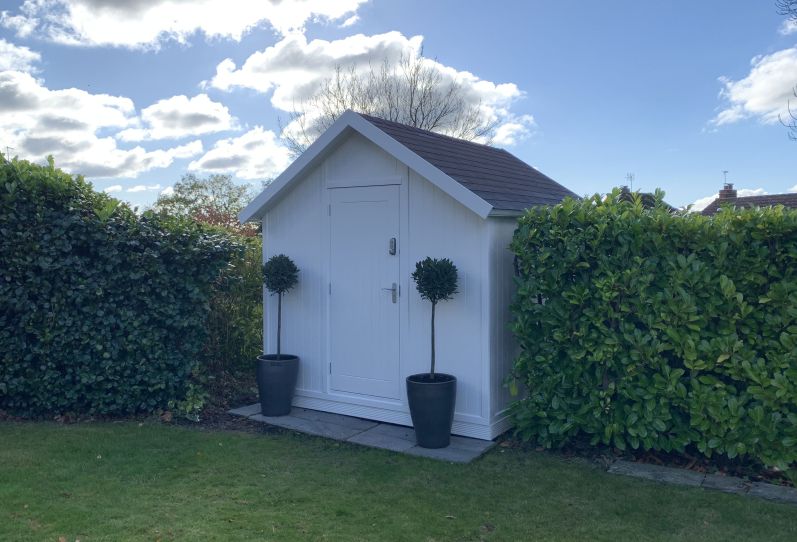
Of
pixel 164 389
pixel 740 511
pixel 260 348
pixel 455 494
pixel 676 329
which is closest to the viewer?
pixel 740 511

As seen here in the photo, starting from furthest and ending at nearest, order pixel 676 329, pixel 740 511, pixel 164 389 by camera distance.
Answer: pixel 164 389 → pixel 676 329 → pixel 740 511

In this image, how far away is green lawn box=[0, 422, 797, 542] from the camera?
4199 millimetres

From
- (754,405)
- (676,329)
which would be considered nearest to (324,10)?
(676,329)

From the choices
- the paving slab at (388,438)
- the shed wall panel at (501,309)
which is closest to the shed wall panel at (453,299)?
the shed wall panel at (501,309)

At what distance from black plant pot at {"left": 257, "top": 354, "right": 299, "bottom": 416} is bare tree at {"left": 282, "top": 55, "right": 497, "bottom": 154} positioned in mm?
19885

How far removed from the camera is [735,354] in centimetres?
515

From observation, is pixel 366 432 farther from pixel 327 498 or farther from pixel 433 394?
pixel 327 498

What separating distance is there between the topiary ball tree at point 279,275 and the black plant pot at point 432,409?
2033mm

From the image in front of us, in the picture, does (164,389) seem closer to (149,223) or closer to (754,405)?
(149,223)

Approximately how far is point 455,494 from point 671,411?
2.08m

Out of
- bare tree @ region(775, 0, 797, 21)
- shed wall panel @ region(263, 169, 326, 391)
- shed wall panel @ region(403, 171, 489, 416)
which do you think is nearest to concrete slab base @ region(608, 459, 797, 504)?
shed wall panel @ region(403, 171, 489, 416)

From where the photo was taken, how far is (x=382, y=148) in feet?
21.8

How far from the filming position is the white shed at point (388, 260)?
6270mm

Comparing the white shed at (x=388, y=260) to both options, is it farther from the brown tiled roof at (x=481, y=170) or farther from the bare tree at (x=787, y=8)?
the bare tree at (x=787, y=8)
